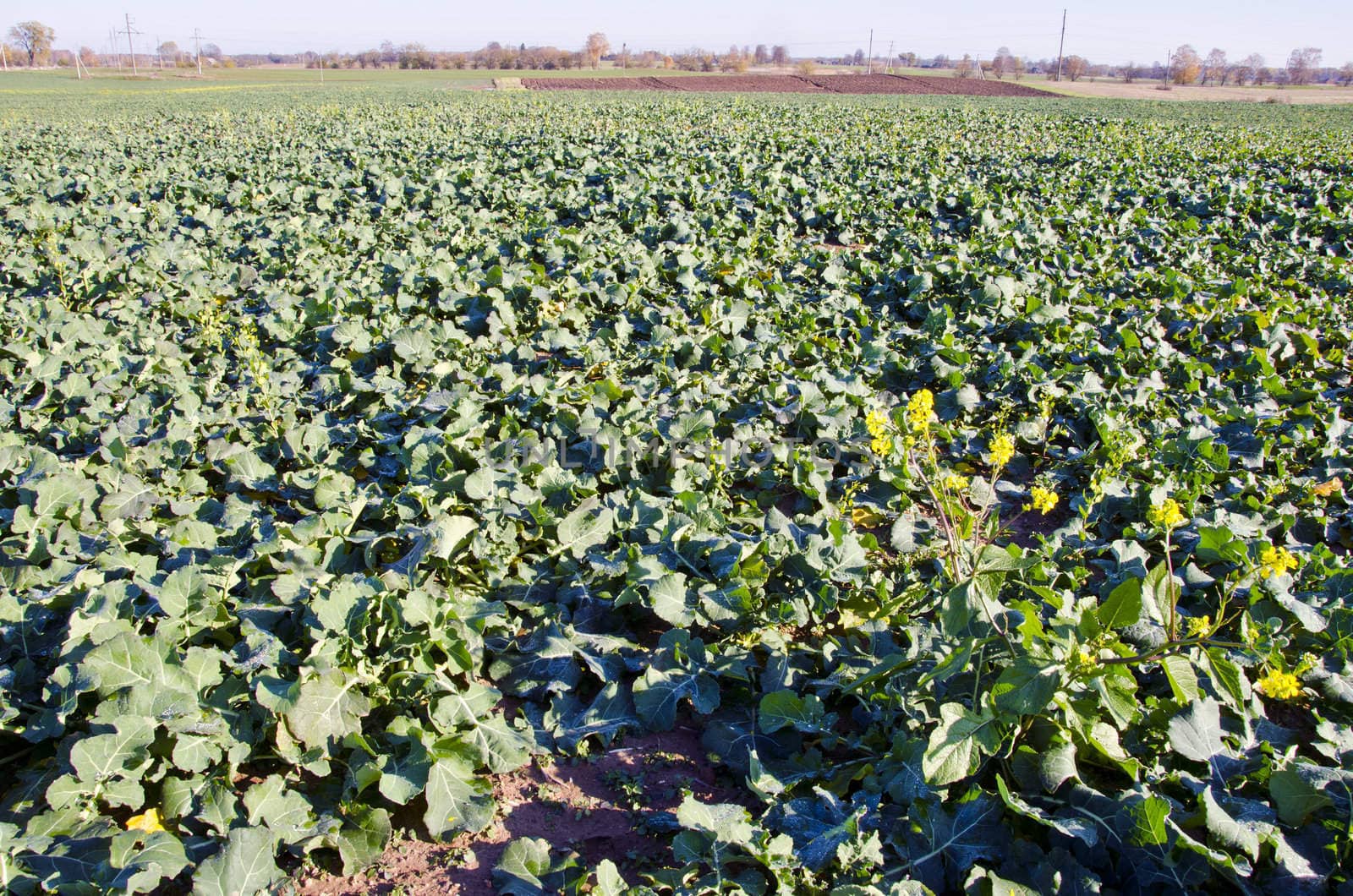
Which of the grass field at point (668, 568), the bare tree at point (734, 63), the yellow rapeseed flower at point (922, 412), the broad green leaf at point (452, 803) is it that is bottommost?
the broad green leaf at point (452, 803)

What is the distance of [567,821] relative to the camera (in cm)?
270

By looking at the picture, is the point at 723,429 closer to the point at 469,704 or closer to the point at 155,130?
the point at 469,704

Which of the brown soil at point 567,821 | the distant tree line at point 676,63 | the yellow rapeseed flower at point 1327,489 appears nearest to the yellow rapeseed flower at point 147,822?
the brown soil at point 567,821

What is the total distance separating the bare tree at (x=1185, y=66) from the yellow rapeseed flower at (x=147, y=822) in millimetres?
122425

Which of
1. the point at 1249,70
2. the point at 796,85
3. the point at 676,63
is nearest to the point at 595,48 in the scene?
the point at 676,63

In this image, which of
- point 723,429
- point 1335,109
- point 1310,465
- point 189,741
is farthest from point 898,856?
point 1335,109

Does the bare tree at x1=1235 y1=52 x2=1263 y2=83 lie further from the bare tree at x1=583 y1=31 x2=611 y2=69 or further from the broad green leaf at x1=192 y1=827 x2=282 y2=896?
the broad green leaf at x1=192 y1=827 x2=282 y2=896

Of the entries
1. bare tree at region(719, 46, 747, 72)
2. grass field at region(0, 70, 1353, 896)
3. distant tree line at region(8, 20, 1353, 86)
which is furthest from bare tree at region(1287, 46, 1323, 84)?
grass field at region(0, 70, 1353, 896)

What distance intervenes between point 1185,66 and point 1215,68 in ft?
16.3

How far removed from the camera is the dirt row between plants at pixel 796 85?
5166 cm

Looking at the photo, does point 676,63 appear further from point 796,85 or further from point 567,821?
point 567,821

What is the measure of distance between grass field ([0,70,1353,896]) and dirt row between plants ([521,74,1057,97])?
154 ft

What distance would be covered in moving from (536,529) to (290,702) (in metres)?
1.52

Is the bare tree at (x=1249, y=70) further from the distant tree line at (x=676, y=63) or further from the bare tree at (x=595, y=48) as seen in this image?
the bare tree at (x=595, y=48)
